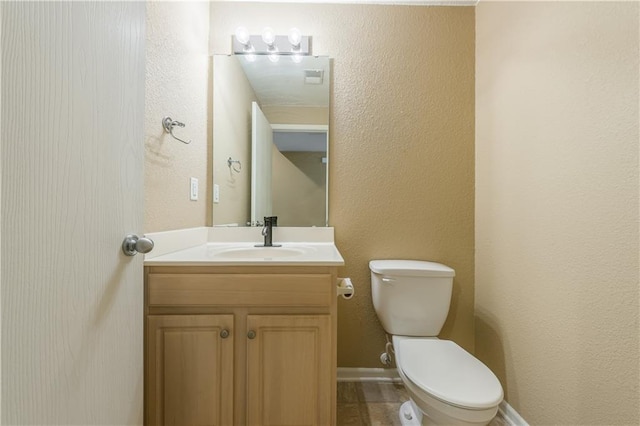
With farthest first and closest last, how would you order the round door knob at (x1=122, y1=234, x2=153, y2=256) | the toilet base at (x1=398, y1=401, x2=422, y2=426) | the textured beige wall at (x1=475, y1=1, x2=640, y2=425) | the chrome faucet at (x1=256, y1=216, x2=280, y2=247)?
the chrome faucet at (x1=256, y1=216, x2=280, y2=247), the toilet base at (x1=398, y1=401, x2=422, y2=426), the textured beige wall at (x1=475, y1=1, x2=640, y2=425), the round door knob at (x1=122, y1=234, x2=153, y2=256)

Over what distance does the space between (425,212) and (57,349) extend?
64.2 inches

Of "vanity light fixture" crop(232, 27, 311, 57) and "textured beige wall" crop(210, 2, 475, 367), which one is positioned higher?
"vanity light fixture" crop(232, 27, 311, 57)

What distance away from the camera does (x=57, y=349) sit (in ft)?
1.75

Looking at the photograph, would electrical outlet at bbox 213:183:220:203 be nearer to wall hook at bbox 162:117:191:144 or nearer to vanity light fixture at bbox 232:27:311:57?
wall hook at bbox 162:117:191:144

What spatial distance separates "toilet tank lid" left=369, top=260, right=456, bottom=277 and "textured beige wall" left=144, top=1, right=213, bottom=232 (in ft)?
3.38

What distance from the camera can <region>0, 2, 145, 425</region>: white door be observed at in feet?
1.49

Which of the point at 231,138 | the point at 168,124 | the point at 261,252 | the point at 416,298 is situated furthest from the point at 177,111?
the point at 416,298

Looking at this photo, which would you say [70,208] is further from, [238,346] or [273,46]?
[273,46]

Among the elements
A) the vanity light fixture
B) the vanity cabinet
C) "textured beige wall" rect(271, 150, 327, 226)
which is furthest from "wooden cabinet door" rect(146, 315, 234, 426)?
the vanity light fixture

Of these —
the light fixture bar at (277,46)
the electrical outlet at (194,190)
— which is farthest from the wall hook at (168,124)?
the light fixture bar at (277,46)

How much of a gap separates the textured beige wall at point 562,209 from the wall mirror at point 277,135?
0.96m

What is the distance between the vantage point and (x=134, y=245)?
2.37 feet

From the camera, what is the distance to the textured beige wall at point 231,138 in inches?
63.6

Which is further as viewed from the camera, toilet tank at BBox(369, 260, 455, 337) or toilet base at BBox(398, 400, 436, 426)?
toilet tank at BBox(369, 260, 455, 337)
